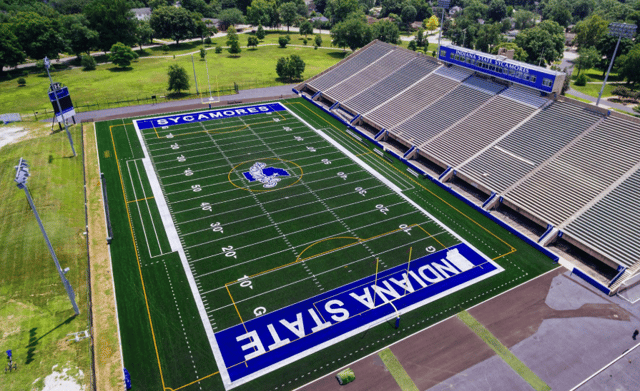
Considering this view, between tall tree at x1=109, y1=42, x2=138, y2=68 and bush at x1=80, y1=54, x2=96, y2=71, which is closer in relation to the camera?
bush at x1=80, y1=54, x2=96, y2=71

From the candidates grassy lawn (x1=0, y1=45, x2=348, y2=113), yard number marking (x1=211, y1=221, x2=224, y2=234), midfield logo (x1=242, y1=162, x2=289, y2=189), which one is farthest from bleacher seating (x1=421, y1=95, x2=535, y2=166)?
grassy lawn (x1=0, y1=45, x2=348, y2=113)

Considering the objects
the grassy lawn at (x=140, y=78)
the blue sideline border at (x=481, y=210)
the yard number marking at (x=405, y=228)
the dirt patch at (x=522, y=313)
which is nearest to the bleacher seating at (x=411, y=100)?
the blue sideline border at (x=481, y=210)

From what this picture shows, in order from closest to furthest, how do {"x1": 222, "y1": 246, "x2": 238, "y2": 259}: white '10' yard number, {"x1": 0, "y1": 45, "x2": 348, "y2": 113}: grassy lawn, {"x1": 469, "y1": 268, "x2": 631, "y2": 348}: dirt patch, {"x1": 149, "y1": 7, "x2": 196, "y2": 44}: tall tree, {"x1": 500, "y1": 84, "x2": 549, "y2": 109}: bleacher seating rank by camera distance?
{"x1": 469, "y1": 268, "x2": 631, "y2": 348}: dirt patch
{"x1": 222, "y1": 246, "x2": 238, "y2": 259}: white '10' yard number
{"x1": 500, "y1": 84, "x2": 549, "y2": 109}: bleacher seating
{"x1": 0, "y1": 45, "x2": 348, "y2": 113}: grassy lawn
{"x1": 149, "y1": 7, "x2": 196, "y2": 44}: tall tree

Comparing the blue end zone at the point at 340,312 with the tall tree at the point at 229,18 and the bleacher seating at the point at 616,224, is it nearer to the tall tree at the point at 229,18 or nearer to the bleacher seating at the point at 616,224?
the bleacher seating at the point at 616,224

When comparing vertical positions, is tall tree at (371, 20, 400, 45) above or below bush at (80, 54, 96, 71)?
above

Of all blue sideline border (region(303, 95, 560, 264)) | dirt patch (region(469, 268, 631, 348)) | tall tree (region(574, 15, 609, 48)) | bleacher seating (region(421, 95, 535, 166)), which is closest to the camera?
dirt patch (region(469, 268, 631, 348))

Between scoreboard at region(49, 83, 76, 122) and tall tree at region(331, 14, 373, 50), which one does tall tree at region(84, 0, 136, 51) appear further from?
scoreboard at region(49, 83, 76, 122)
